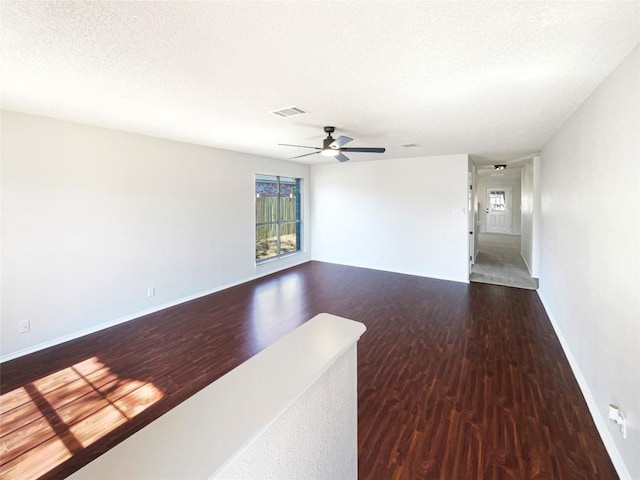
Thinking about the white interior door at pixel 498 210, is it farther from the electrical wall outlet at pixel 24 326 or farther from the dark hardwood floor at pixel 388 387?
the electrical wall outlet at pixel 24 326

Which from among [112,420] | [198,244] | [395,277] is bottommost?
[112,420]

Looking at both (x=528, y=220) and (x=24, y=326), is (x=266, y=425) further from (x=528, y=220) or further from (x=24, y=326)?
(x=528, y=220)

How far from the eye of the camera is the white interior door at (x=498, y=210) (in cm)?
1305

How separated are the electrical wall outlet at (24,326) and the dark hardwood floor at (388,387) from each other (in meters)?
0.32

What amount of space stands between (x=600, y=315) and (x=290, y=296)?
3939 mm

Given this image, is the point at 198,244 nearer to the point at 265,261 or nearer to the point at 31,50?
the point at 265,261

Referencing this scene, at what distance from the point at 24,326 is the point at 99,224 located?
1.33m

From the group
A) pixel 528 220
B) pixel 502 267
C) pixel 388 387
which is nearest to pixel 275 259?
pixel 388 387

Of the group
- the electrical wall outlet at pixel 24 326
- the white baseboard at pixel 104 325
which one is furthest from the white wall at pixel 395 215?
the electrical wall outlet at pixel 24 326

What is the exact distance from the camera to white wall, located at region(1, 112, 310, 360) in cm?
313

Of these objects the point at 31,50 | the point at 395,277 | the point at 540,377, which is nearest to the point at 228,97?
the point at 31,50

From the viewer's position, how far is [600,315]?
2188mm

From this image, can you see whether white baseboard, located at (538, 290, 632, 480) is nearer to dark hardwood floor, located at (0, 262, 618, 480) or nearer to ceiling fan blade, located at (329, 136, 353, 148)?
dark hardwood floor, located at (0, 262, 618, 480)

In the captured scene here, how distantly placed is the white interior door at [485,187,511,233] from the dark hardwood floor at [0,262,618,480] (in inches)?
391
